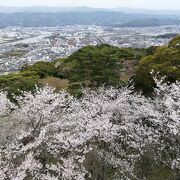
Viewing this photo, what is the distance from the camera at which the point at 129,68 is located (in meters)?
28.9

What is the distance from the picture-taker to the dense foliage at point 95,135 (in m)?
12.1

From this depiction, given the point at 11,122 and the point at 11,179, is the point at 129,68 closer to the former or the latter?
the point at 11,122

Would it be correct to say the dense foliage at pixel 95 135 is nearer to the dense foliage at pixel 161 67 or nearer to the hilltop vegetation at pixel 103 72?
the dense foliage at pixel 161 67

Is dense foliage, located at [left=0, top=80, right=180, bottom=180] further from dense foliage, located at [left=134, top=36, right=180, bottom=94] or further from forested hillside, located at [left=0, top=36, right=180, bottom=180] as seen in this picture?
dense foliage, located at [left=134, top=36, right=180, bottom=94]

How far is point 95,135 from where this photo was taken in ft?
42.0

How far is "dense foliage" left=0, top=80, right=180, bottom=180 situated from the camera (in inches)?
478

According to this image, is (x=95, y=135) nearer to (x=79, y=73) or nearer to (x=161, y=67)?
(x=161, y=67)

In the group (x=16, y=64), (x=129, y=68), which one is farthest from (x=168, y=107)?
(x=16, y=64)

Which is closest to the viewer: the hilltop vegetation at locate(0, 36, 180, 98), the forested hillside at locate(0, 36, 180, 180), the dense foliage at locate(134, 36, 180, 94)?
the forested hillside at locate(0, 36, 180, 180)

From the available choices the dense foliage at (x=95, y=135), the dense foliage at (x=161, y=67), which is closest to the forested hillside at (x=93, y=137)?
the dense foliage at (x=95, y=135)

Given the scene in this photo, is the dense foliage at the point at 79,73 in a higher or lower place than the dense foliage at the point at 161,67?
lower

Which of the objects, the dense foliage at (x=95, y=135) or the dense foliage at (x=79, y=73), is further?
the dense foliage at (x=79, y=73)

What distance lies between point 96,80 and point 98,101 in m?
8.04

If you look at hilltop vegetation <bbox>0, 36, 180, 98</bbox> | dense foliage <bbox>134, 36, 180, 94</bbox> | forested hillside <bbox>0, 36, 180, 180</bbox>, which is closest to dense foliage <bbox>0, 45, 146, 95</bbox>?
hilltop vegetation <bbox>0, 36, 180, 98</bbox>
